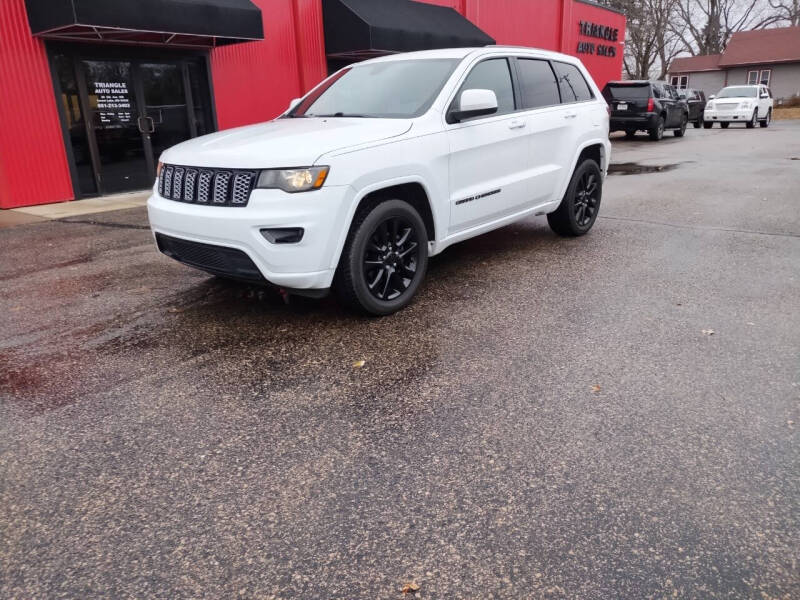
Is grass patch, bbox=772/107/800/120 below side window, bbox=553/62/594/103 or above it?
below

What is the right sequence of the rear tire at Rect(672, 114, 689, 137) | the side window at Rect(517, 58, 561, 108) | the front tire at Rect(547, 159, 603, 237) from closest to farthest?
the side window at Rect(517, 58, 561, 108) → the front tire at Rect(547, 159, 603, 237) → the rear tire at Rect(672, 114, 689, 137)

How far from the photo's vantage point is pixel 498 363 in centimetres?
382

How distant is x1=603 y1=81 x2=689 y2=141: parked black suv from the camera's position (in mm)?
21109

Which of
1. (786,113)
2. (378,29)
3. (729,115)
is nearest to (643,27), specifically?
(786,113)

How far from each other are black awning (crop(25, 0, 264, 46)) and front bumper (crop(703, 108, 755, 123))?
24862 millimetres

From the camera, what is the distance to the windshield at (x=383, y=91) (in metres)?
4.90

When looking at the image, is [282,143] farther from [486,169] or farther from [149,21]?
[149,21]

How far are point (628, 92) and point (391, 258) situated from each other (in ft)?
65.3

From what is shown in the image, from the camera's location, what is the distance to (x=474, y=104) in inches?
183

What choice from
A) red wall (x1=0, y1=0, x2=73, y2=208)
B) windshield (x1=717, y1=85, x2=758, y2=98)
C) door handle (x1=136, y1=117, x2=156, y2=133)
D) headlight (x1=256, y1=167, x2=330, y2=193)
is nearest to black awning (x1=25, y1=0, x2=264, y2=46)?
red wall (x1=0, y1=0, x2=73, y2=208)

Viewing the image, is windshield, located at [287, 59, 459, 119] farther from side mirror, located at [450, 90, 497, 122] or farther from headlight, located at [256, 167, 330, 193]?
headlight, located at [256, 167, 330, 193]

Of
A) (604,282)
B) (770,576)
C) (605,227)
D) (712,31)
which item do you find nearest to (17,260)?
(604,282)

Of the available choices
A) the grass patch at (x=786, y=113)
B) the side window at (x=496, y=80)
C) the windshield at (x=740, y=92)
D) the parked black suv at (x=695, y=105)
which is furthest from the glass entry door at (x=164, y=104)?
the grass patch at (x=786, y=113)

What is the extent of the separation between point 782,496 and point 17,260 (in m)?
7.18
